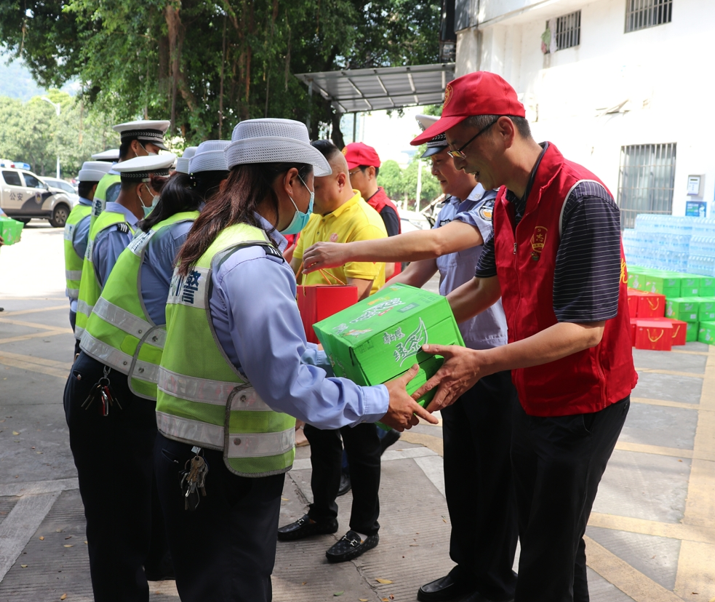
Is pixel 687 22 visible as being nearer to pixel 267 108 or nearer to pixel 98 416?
pixel 267 108

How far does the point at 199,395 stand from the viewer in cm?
190

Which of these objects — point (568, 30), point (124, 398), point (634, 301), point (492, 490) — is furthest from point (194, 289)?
point (568, 30)

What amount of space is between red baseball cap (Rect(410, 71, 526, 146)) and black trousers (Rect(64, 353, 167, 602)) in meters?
1.53

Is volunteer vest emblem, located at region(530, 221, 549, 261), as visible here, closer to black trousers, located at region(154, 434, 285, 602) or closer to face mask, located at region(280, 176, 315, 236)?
face mask, located at region(280, 176, 315, 236)

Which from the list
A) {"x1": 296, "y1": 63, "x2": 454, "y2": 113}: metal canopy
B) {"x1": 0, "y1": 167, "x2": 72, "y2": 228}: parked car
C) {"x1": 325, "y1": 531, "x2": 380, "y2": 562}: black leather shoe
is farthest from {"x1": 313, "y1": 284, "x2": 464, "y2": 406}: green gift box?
{"x1": 0, "y1": 167, "x2": 72, "y2": 228}: parked car

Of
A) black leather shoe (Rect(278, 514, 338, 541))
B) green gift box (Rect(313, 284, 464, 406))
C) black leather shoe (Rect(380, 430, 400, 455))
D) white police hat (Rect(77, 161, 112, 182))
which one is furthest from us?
white police hat (Rect(77, 161, 112, 182))

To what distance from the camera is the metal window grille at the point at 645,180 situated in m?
12.3

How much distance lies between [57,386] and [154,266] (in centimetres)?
446

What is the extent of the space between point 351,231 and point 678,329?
6.45 meters

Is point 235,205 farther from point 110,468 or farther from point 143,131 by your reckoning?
point 143,131

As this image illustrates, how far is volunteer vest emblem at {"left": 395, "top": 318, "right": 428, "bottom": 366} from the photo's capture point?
212 centimetres

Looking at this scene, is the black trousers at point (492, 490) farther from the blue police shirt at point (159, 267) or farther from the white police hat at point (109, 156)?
the white police hat at point (109, 156)

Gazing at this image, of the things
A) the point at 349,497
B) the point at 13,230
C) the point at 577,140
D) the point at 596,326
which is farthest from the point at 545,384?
the point at 577,140

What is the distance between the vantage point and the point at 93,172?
5.38 meters
